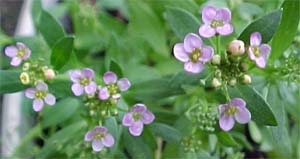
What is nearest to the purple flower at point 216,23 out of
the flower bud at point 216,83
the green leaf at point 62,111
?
the flower bud at point 216,83

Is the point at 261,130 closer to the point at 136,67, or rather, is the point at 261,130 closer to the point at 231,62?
the point at 136,67

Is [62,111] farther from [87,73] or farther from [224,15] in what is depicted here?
[224,15]

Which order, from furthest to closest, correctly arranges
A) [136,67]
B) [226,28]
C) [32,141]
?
1. [32,141]
2. [136,67]
3. [226,28]

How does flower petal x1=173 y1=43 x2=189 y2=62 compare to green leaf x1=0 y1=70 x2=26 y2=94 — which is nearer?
flower petal x1=173 y1=43 x2=189 y2=62

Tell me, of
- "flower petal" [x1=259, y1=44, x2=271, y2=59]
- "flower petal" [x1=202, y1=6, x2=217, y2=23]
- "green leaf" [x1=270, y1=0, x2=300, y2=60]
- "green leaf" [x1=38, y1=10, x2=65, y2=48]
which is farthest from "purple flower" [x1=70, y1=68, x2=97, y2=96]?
"green leaf" [x1=270, y1=0, x2=300, y2=60]

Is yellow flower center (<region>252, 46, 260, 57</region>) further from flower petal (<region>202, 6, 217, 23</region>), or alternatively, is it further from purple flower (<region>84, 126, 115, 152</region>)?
purple flower (<region>84, 126, 115, 152</region>)

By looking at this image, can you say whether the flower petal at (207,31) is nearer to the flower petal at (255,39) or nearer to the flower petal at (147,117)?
the flower petal at (255,39)

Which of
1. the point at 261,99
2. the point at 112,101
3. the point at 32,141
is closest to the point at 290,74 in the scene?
the point at 261,99
